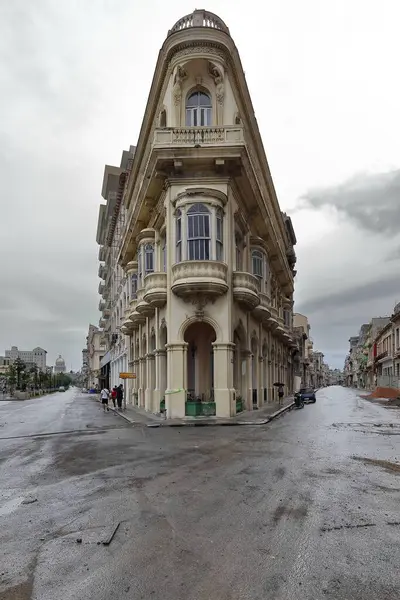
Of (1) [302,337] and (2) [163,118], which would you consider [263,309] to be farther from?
(1) [302,337]

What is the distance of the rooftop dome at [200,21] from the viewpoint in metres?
24.8

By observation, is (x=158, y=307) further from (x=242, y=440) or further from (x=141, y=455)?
(x=141, y=455)

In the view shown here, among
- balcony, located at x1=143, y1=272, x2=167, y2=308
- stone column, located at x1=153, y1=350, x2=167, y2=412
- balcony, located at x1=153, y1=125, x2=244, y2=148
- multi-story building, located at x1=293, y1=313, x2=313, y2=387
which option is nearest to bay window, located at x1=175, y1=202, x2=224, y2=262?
balcony, located at x1=143, y1=272, x2=167, y2=308

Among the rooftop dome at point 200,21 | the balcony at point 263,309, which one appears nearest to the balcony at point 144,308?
the balcony at point 263,309

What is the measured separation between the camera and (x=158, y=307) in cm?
2511

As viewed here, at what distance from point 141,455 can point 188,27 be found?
2010 centimetres

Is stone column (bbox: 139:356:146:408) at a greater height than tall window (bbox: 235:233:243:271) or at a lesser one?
lesser


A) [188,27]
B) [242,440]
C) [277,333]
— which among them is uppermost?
[188,27]

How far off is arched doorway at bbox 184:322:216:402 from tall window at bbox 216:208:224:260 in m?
4.40

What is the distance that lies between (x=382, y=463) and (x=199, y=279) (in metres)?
12.2

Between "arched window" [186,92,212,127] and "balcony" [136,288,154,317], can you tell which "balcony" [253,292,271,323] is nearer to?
"balcony" [136,288,154,317]

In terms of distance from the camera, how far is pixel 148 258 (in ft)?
91.8

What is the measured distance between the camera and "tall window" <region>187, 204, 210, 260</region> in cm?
2220

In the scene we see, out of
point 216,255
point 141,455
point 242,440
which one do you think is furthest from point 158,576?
point 216,255
